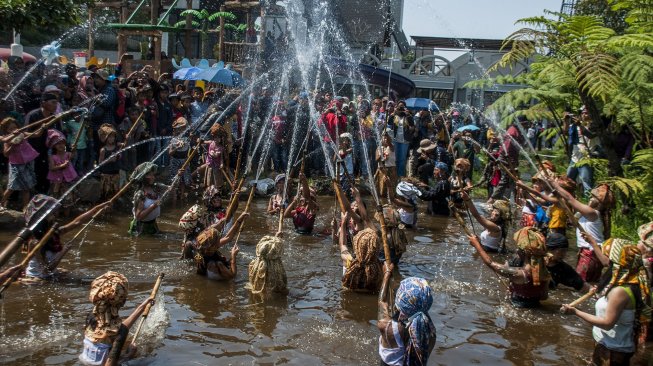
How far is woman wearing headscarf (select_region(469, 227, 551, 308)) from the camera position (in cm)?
738

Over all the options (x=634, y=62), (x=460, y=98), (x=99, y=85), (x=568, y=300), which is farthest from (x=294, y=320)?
(x=460, y=98)

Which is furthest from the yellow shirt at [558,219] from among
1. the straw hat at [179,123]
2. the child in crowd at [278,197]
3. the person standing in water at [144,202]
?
the straw hat at [179,123]

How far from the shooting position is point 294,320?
24.3ft

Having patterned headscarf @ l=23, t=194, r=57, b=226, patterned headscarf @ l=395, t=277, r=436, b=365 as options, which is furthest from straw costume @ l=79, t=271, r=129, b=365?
patterned headscarf @ l=395, t=277, r=436, b=365

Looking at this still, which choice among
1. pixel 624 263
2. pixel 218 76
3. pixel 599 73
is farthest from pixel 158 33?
pixel 624 263

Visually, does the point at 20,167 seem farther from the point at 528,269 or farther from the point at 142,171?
the point at 528,269

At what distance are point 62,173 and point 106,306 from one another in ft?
21.4

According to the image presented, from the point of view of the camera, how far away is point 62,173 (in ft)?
36.8

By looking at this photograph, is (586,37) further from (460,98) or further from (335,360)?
(460,98)

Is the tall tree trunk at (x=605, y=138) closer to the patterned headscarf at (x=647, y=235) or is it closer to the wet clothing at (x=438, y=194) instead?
the wet clothing at (x=438, y=194)

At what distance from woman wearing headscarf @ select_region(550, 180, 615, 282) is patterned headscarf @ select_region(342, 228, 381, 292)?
2.31 meters

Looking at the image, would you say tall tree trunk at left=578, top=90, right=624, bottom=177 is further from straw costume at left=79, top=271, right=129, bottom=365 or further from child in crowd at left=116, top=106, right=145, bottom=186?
child in crowd at left=116, top=106, right=145, bottom=186

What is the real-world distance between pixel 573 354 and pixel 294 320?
312 centimetres

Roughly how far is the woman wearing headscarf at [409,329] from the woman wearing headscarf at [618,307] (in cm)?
138
